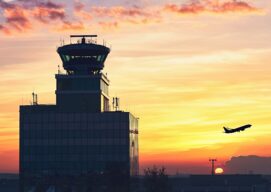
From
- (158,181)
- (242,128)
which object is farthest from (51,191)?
(242,128)

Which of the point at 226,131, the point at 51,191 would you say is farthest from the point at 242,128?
the point at 51,191

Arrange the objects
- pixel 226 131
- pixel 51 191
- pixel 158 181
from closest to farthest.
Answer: pixel 226 131 → pixel 51 191 → pixel 158 181

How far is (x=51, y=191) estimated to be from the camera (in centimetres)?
17750

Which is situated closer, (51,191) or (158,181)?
(51,191)

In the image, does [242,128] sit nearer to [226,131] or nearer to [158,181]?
[226,131]

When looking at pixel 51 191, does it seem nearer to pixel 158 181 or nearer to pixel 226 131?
pixel 158 181

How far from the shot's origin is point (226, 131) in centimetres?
10625

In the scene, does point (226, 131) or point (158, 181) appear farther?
point (158, 181)

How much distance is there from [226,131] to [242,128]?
551cm

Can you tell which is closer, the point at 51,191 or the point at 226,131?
the point at 226,131

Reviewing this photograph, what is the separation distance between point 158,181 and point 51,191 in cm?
2918

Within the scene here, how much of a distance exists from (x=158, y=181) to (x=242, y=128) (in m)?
84.6

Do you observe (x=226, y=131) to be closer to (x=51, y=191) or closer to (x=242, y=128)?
(x=242, y=128)

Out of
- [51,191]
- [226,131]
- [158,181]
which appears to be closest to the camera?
[226,131]
